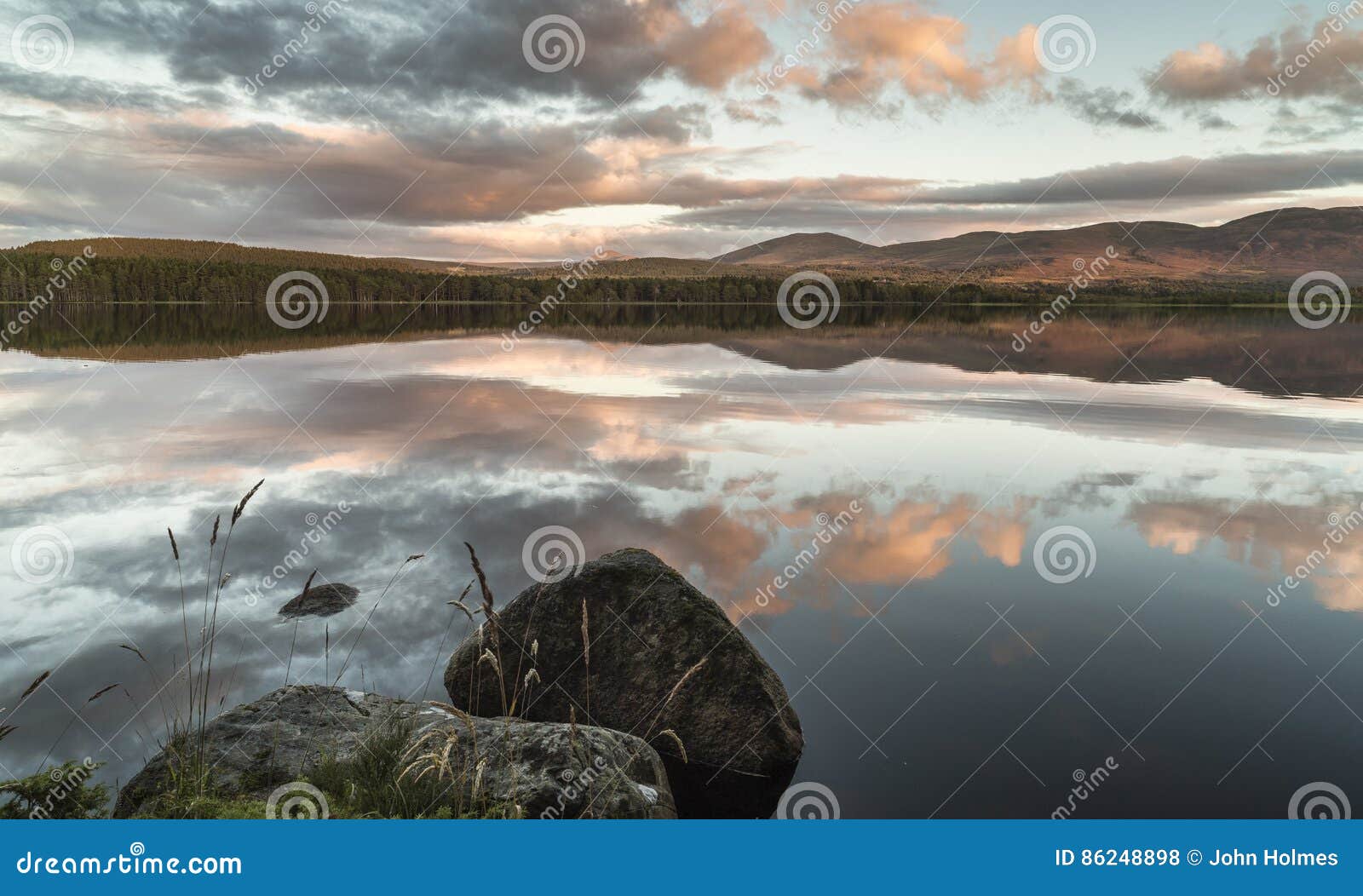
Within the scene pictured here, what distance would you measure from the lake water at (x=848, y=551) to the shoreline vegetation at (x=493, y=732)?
2.10ft

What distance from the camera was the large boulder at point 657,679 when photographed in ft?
25.4

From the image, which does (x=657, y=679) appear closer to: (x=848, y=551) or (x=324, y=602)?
(x=324, y=602)

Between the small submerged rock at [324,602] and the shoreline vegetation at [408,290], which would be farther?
the shoreline vegetation at [408,290]

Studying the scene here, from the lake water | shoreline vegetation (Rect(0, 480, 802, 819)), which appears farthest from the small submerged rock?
the lake water

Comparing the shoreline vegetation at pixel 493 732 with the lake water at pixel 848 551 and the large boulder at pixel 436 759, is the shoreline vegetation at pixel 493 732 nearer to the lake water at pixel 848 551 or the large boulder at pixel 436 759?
the large boulder at pixel 436 759

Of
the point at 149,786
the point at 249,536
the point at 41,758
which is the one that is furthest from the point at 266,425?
the point at 149,786

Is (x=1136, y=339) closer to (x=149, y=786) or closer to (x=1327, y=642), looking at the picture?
(x=1327, y=642)

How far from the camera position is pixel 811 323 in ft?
285

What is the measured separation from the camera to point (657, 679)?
26.9ft

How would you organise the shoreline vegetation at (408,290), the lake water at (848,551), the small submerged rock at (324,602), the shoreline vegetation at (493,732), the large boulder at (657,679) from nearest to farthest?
1. the shoreline vegetation at (493,732)
2. the large boulder at (657,679)
3. the lake water at (848,551)
4. the small submerged rock at (324,602)
5. the shoreline vegetation at (408,290)

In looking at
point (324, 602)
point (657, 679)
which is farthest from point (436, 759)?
point (324, 602)

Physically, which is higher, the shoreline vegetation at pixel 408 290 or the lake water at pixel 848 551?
the shoreline vegetation at pixel 408 290

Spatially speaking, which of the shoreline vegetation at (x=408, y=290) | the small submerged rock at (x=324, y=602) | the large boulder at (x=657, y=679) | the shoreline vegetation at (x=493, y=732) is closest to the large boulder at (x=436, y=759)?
the shoreline vegetation at (x=493, y=732)

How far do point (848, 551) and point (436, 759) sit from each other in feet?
31.3
